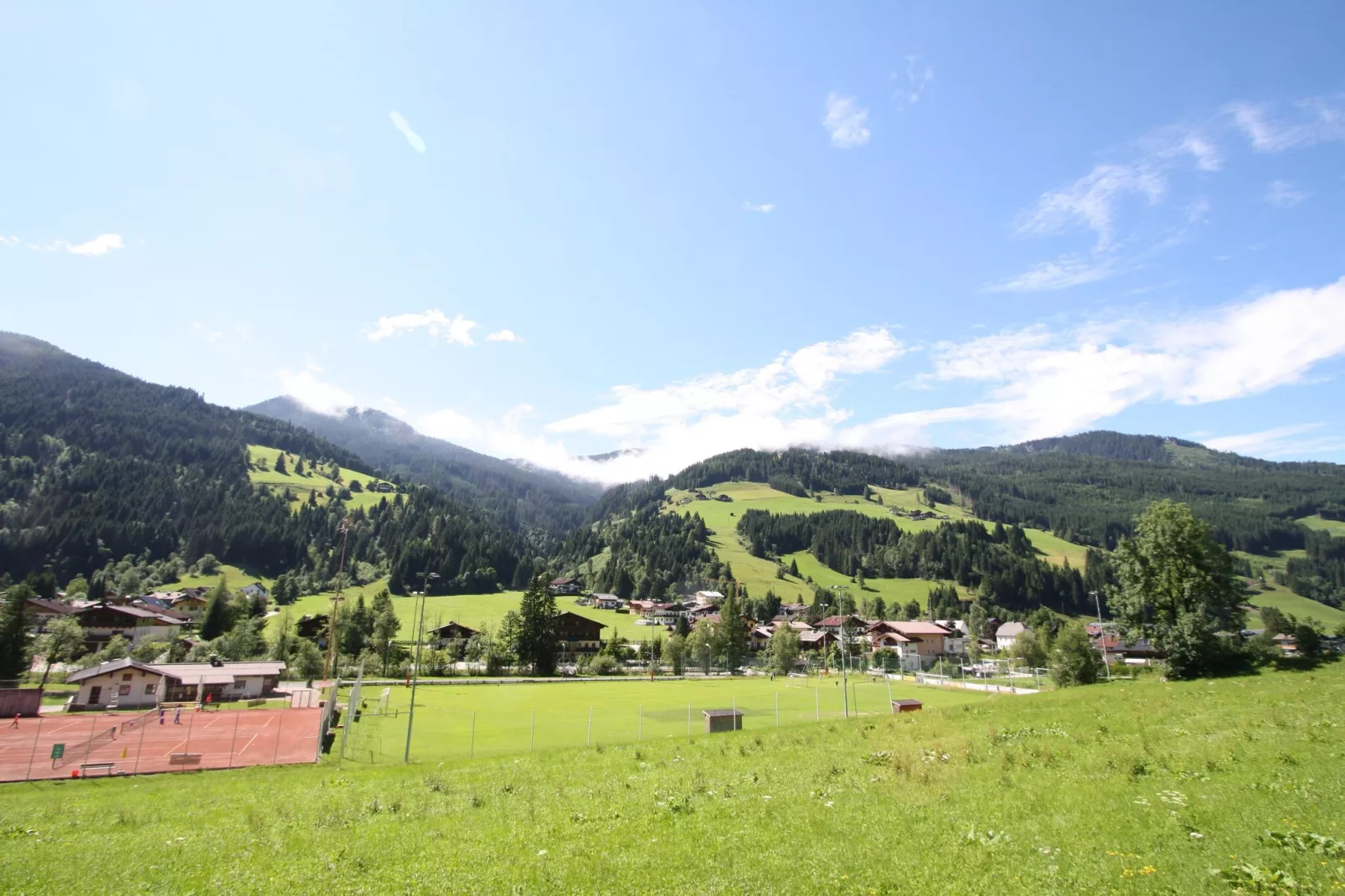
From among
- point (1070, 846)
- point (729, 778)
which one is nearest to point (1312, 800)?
point (1070, 846)

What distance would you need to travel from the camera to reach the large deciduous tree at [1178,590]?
37719mm

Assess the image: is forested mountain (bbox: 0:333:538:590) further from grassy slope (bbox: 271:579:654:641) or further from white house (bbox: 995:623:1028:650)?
white house (bbox: 995:623:1028:650)

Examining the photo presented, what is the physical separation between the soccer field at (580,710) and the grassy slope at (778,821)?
36.4ft

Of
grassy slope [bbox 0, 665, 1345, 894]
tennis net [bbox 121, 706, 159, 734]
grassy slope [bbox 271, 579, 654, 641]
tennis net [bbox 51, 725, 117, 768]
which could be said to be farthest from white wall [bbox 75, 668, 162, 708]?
grassy slope [bbox 271, 579, 654, 641]

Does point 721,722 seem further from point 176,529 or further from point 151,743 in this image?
point 176,529

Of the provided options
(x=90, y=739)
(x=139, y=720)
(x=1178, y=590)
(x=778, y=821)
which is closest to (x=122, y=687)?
(x=139, y=720)

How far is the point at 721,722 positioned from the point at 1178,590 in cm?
3274

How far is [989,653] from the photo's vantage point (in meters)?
113

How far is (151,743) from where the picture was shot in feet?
125

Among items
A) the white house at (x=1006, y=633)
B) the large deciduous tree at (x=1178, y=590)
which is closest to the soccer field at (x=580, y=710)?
the large deciduous tree at (x=1178, y=590)

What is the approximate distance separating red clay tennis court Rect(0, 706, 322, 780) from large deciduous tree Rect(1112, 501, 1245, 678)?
5211 centimetres

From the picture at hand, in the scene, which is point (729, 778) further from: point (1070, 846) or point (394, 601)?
point (394, 601)

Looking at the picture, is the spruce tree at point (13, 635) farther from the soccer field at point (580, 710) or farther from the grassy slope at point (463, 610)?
the grassy slope at point (463, 610)

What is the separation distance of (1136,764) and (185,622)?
136530 mm
